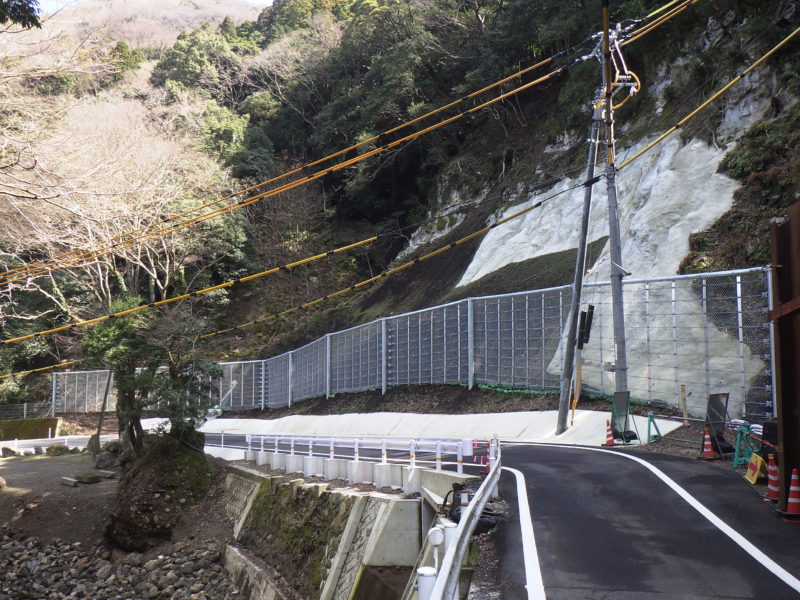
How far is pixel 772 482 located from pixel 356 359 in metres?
23.6

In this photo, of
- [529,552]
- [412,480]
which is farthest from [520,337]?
[529,552]

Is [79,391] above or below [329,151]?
below

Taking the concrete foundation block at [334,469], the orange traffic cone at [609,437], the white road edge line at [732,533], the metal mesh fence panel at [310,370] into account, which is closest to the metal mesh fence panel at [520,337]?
the orange traffic cone at [609,437]

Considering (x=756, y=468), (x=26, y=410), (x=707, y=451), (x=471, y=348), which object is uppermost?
(x=471, y=348)

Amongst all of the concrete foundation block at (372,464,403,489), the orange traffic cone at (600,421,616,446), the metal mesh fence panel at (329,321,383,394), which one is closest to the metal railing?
the metal mesh fence panel at (329,321,383,394)

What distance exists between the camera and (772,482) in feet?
29.9

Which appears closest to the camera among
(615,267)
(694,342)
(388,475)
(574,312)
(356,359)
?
(388,475)

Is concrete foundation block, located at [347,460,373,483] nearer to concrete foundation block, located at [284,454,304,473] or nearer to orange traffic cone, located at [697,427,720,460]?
concrete foundation block, located at [284,454,304,473]

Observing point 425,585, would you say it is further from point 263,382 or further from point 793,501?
point 263,382

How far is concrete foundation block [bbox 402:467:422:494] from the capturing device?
1191 cm

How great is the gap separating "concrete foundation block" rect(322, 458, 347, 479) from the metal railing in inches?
1479

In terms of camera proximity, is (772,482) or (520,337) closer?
(772,482)

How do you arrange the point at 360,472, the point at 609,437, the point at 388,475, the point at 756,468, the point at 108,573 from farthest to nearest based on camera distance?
the point at 108,573
the point at 609,437
the point at 360,472
the point at 388,475
the point at 756,468

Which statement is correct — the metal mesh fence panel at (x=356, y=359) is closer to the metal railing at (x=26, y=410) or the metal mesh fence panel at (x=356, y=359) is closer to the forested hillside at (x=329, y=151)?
the forested hillside at (x=329, y=151)
